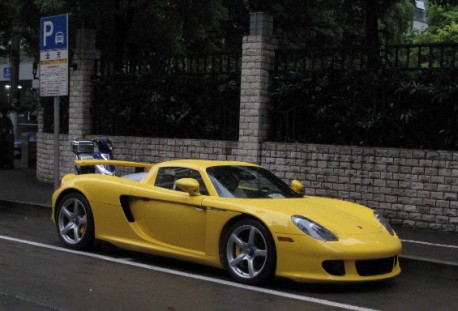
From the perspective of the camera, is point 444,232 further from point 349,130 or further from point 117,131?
point 117,131

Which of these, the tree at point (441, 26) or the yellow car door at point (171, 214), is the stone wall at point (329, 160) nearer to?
the yellow car door at point (171, 214)

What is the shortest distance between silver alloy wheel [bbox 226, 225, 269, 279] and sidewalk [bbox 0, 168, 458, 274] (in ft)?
7.34

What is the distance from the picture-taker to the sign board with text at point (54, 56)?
11586 millimetres

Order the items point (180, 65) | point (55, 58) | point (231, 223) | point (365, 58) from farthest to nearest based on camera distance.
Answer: point (180, 65) < point (55, 58) < point (365, 58) < point (231, 223)

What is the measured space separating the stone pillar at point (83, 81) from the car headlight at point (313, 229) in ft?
31.6

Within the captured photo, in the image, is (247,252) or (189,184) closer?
(247,252)

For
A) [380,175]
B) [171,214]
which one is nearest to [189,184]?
[171,214]

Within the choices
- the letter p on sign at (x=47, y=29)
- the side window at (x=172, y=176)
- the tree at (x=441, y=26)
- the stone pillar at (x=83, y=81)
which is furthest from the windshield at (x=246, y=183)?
the tree at (x=441, y=26)

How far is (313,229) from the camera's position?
6.48m

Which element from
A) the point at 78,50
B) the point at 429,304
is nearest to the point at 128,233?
the point at 429,304

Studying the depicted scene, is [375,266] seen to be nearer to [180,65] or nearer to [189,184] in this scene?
[189,184]

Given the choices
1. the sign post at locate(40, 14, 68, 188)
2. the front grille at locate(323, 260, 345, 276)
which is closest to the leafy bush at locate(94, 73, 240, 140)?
the sign post at locate(40, 14, 68, 188)

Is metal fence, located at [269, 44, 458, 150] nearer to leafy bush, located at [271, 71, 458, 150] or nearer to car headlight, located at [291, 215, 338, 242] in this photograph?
leafy bush, located at [271, 71, 458, 150]

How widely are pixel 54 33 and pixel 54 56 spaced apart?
1.36 ft
